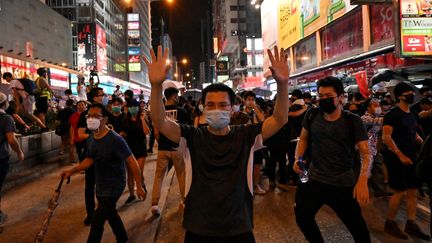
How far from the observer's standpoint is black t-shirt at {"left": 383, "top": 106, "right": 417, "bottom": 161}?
530 cm

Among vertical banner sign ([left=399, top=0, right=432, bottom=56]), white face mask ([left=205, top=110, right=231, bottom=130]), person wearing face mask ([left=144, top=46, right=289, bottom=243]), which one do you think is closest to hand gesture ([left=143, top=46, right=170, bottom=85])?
person wearing face mask ([left=144, top=46, right=289, bottom=243])

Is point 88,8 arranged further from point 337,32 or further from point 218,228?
point 218,228

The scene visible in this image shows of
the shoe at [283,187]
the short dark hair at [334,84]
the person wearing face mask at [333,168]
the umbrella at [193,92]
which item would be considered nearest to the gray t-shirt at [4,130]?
the person wearing face mask at [333,168]

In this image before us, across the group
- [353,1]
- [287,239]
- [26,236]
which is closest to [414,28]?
[353,1]

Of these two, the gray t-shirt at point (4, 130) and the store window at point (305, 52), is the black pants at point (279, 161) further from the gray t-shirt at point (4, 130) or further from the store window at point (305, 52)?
the store window at point (305, 52)

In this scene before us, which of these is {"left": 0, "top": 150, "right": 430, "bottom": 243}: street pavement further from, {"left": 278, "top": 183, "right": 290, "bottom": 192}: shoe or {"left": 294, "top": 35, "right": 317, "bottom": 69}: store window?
{"left": 294, "top": 35, "right": 317, "bottom": 69}: store window


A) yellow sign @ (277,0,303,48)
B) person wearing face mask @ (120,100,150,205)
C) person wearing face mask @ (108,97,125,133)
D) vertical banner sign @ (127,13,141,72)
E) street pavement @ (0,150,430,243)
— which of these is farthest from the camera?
vertical banner sign @ (127,13,141,72)

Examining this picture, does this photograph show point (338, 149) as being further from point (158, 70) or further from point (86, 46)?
point (86, 46)

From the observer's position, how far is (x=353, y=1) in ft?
45.2

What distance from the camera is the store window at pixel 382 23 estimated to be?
679 inches

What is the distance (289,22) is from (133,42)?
59053 millimetres

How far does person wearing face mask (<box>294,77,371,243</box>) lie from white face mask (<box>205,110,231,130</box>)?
167 centimetres

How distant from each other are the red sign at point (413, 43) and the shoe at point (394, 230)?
29.8ft

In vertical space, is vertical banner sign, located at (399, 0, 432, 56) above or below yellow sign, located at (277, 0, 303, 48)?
below
